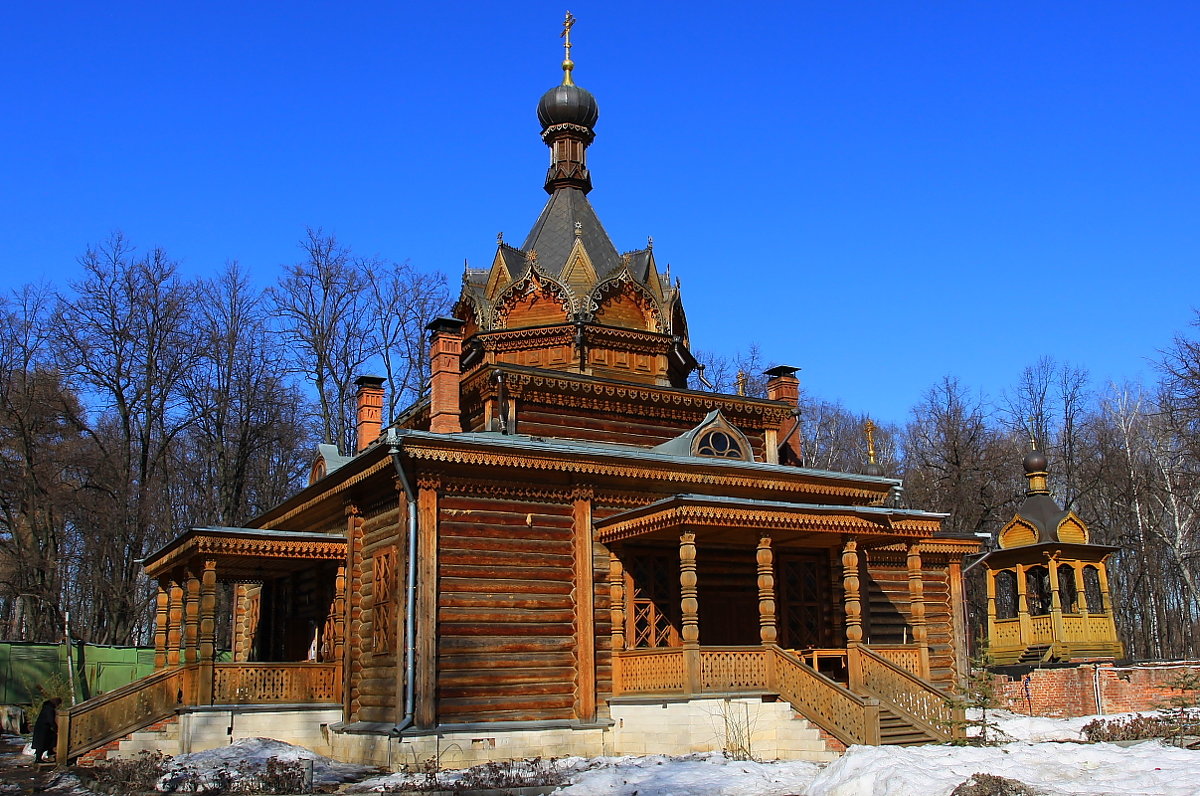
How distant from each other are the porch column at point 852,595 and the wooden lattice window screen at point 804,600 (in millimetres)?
2200

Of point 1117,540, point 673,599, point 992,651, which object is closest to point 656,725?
point 673,599

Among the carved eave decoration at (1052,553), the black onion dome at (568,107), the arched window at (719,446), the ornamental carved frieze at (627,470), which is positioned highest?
the black onion dome at (568,107)

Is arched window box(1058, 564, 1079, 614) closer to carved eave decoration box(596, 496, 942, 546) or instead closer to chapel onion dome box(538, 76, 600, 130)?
carved eave decoration box(596, 496, 942, 546)

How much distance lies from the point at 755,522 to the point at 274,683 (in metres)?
8.96

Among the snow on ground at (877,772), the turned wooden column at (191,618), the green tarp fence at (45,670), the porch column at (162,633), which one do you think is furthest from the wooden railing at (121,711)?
the green tarp fence at (45,670)

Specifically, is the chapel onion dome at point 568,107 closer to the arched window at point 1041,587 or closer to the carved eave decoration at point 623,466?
the carved eave decoration at point 623,466

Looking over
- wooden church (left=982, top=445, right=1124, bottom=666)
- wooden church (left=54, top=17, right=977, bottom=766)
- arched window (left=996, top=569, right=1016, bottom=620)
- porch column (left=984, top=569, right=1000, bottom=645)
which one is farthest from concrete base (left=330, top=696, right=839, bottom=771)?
arched window (left=996, top=569, right=1016, bottom=620)

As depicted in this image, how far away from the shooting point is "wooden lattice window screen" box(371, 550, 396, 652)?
18.4m

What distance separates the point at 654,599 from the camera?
65.7 feet

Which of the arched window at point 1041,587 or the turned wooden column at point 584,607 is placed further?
the arched window at point 1041,587

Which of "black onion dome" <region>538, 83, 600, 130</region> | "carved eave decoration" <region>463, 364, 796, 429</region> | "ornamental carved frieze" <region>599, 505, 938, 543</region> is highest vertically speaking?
"black onion dome" <region>538, 83, 600, 130</region>

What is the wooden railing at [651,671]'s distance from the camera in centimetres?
1789

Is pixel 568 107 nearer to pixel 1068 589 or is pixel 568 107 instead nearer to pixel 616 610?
pixel 616 610

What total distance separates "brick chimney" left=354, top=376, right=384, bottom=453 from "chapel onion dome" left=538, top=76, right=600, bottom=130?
7929 millimetres
